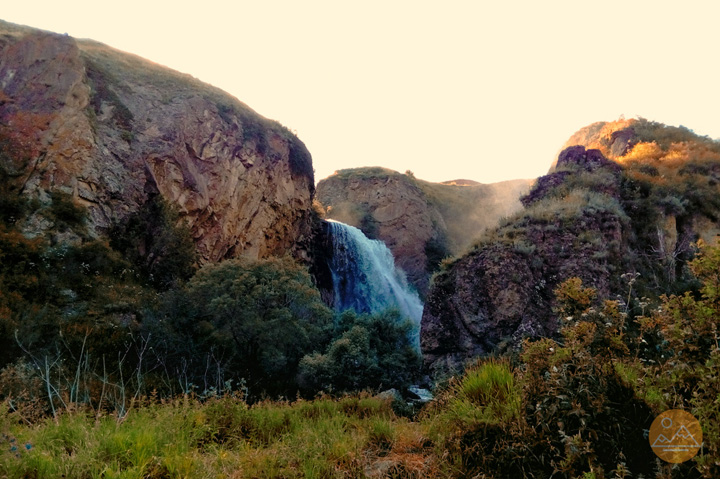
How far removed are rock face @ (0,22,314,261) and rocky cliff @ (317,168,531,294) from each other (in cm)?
1430

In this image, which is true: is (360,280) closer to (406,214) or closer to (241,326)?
(241,326)

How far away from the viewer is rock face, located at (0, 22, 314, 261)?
635 inches

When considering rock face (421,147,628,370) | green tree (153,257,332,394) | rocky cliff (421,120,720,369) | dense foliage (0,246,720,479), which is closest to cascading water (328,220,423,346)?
green tree (153,257,332,394)

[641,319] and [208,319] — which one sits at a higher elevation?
[641,319]

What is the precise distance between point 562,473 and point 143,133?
22057mm

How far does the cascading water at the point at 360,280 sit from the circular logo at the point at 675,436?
79.4ft

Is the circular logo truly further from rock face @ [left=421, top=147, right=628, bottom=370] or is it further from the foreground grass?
rock face @ [left=421, top=147, right=628, bottom=370]

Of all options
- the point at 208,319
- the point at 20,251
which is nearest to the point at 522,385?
the point at 208,319

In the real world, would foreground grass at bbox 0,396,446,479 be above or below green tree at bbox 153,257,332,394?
above

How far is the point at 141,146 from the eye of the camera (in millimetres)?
19469

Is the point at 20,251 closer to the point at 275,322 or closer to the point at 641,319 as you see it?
the point at 275,322

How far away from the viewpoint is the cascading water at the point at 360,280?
90.5 feet

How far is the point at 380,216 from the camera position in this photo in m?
42.1

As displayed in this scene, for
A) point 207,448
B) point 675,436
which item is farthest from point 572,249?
point 207,448
